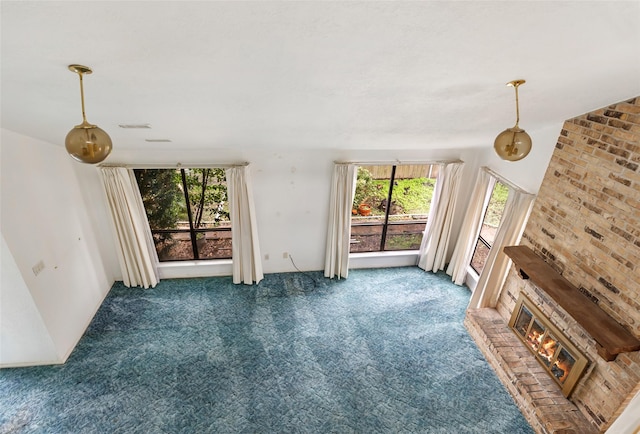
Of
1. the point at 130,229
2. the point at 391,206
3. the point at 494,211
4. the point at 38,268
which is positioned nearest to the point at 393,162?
the point at 391,206

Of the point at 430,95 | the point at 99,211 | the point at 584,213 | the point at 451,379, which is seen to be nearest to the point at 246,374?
the point at 451,379

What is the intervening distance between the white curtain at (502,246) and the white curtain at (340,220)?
2.10 metres

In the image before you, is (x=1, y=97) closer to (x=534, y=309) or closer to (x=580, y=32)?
(x=580, y=32)

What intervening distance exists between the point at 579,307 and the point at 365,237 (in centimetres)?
343

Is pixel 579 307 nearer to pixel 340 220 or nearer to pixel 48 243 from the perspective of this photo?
pixel 340 220

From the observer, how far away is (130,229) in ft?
16.7

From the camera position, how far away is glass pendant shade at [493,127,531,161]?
91.7 inches

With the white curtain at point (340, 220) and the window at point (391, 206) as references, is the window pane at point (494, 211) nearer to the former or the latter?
the window at point (391, 206)

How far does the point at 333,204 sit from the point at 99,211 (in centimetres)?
358

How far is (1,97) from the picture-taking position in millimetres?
2436

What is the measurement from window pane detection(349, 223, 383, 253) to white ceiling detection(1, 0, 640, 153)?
294cm

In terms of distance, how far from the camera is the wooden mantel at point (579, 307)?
110 inches

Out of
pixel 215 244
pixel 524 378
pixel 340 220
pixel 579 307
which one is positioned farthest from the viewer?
pixel 215 244

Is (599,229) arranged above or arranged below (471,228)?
above
